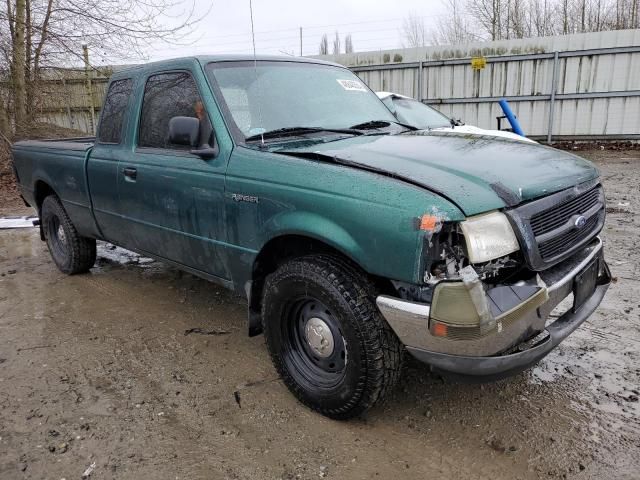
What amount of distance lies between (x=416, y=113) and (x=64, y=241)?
520 cm

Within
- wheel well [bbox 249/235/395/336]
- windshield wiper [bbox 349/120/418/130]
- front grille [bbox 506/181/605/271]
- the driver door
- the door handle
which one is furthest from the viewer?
the door handle

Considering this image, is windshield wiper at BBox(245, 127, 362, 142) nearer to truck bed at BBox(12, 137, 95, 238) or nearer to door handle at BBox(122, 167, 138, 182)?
door handle at BBox(122, 167, 138, 182)

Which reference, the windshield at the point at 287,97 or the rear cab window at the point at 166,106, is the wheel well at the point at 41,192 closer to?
the rear cab window at the point at 166,106

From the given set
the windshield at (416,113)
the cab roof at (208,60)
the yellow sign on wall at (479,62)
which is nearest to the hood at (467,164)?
the cab roof at (208,60)

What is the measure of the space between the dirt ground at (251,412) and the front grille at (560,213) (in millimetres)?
1012

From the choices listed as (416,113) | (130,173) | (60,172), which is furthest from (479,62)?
(130,173)

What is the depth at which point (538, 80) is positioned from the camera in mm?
13273

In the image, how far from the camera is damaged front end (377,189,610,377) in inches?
80.4

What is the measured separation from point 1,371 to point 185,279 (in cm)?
187

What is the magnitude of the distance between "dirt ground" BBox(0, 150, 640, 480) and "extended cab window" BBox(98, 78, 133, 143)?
1452 mm

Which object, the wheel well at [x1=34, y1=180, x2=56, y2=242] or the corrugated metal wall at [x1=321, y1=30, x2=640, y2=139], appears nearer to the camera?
the wheel well at [x1=34, y1=180, x2=56, y2=242]

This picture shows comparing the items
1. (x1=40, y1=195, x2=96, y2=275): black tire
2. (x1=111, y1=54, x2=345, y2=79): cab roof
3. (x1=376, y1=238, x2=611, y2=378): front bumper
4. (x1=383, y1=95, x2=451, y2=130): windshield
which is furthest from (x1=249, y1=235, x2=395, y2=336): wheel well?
(x1=383, y1=95, x2=451, y2=130): windshield

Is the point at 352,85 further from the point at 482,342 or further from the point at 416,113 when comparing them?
the point at 416,113

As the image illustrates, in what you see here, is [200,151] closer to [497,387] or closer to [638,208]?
[497,387]
